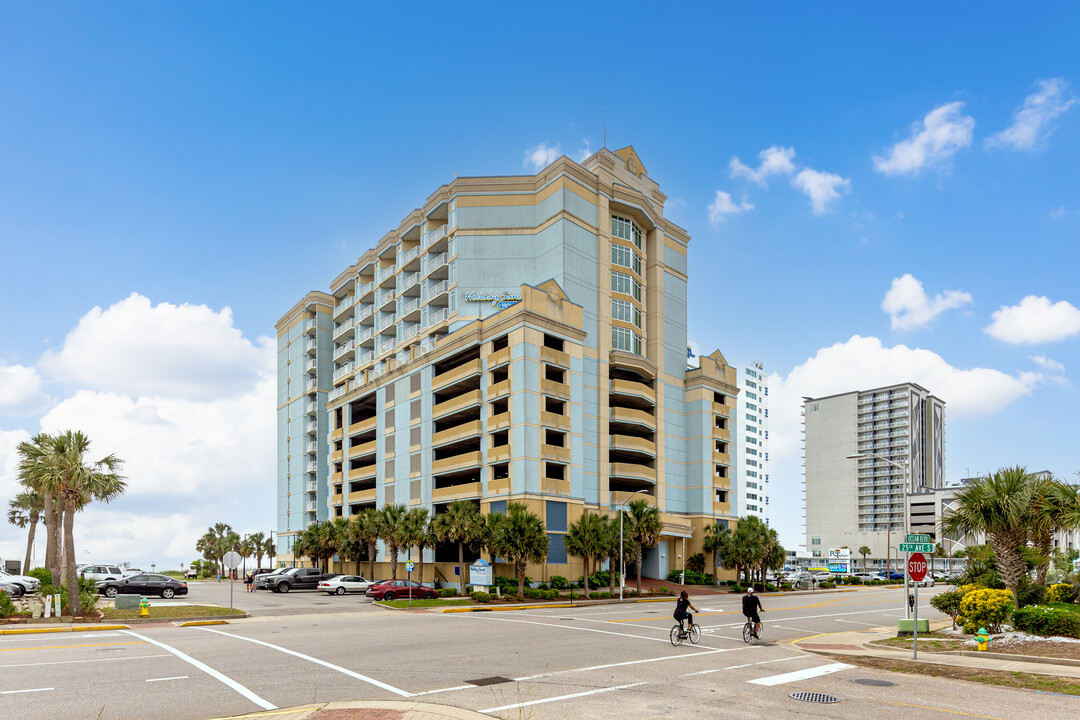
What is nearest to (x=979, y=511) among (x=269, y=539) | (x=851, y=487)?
(x=269, y=539)

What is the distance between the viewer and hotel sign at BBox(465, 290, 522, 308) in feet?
226

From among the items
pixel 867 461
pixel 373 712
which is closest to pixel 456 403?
pixel 373 712

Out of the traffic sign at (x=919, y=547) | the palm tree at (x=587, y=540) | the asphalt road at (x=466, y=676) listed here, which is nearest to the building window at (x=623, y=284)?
the palm tree at (x=587, y=540)

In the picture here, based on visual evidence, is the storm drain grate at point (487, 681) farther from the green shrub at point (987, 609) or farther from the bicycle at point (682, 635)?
the green shrub at point (987, 609)

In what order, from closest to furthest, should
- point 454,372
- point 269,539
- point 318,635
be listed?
point 318,635
point 454,372
point 269,539

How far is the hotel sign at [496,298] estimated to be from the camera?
68.9m

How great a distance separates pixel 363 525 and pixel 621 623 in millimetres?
39359

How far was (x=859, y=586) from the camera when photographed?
9175cm

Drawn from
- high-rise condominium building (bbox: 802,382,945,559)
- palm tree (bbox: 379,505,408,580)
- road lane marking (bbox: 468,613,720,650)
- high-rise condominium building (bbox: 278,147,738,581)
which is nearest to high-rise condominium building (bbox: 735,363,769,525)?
high-rise condominium building (bbox: 802,382,945,559)

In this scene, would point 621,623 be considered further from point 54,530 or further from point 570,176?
point 570,176

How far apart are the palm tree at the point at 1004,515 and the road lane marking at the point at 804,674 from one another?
35.7 feet

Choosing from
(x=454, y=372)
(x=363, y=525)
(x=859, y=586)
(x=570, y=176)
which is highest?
(x=570, y=176)

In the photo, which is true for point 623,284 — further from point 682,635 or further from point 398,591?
point 682,635

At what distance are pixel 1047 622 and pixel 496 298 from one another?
5223cm
